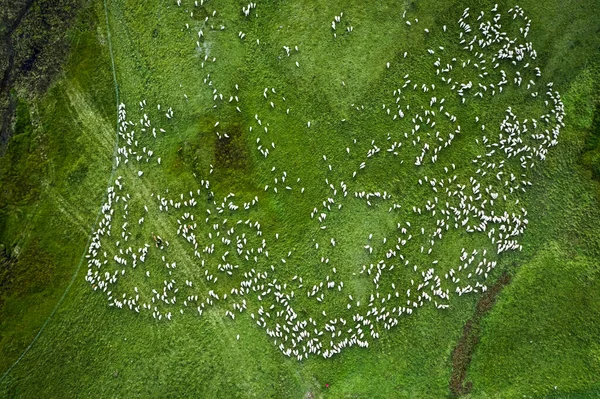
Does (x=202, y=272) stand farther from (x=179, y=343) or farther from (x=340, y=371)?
(x=340, y=371)

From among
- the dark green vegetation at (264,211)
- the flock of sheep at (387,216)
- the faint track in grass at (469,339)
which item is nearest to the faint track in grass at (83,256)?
the dark green vegetation at (264,211)

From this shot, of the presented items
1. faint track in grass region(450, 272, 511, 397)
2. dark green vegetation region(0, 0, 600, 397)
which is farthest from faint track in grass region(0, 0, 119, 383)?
faint track in grass region(450, 272, 511, 397)

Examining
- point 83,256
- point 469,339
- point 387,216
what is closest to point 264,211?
point 387,216

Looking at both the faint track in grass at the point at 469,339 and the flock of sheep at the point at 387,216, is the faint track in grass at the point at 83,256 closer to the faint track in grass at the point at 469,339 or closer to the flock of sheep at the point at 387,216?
the flock of sheep at the point at 387,216

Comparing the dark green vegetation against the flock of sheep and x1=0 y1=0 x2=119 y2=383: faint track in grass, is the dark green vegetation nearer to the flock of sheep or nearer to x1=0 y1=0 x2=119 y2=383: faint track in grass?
x1=0 y1=0 x2=119 y2=383: faint track in grass

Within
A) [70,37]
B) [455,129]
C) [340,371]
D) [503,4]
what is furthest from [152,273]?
[503,4]

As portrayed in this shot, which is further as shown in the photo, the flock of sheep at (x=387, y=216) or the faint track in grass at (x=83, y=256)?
the faint track in grass at (x=83, y=256)
